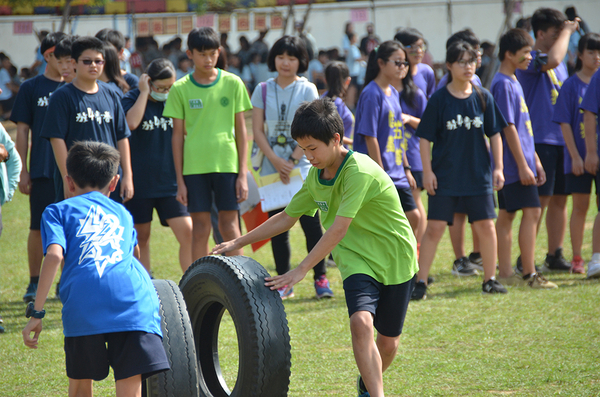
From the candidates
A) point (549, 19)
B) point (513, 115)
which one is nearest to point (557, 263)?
point (513, 115)

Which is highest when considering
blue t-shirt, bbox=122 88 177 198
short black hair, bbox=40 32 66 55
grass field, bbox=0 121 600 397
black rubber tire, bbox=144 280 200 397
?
short black hair, bbox=40 32 66 55

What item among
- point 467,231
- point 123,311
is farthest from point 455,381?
point 467,231

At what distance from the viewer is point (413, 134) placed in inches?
243

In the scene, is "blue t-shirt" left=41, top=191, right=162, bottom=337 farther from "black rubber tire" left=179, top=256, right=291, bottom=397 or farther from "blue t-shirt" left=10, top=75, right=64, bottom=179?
"blue t-shirt" left=10, top=75, right=64, bottom=179

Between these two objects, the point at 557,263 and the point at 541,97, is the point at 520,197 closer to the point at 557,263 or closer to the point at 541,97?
the point at 557,263

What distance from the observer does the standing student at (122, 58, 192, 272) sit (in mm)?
5496

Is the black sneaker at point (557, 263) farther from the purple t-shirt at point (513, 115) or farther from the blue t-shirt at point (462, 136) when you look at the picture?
the blue t-shirt at point (462, 136)

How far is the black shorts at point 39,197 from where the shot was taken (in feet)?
18.4

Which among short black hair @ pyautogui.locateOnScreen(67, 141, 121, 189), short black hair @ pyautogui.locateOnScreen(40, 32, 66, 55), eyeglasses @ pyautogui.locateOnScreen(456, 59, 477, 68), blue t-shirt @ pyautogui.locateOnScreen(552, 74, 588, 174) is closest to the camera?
short black hair @ pyautogui.locateOnScreen(67, 141, 121, 189)

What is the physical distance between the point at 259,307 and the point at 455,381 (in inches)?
49.8

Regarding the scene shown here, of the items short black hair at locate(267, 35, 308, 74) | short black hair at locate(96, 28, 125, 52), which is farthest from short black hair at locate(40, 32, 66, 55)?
short black hair at locate(267, 35, 308, 74)

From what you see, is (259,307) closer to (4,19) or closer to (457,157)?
(457,157)

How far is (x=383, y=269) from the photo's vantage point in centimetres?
314

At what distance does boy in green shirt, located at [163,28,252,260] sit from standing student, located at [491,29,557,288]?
2357 mm
